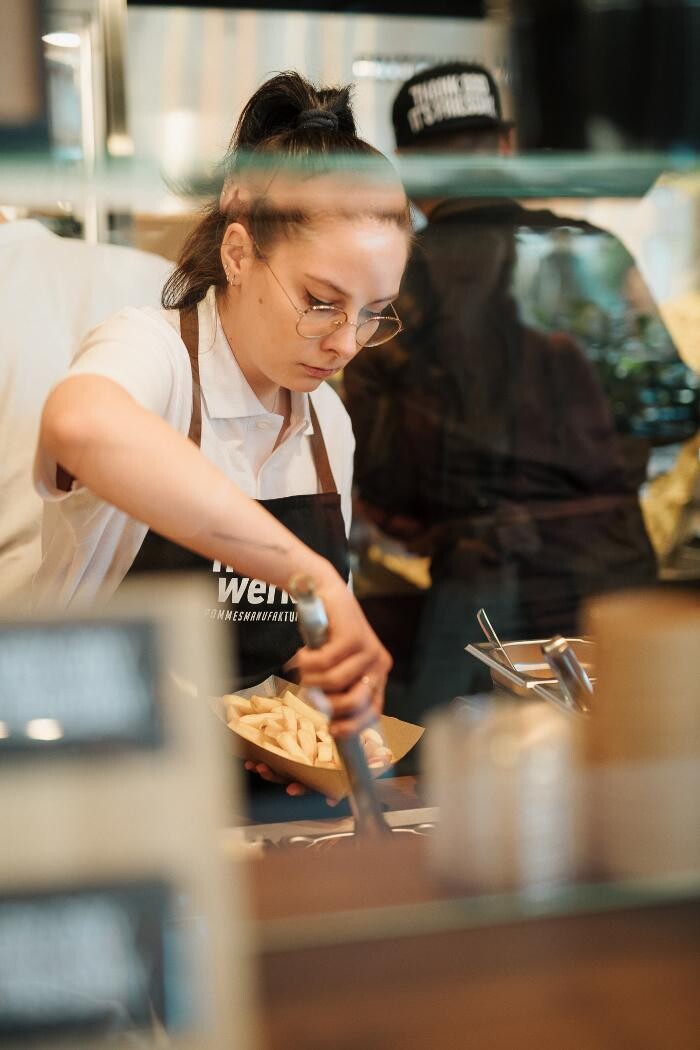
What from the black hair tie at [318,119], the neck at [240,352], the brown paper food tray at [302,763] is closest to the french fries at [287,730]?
the brown paper food tray at [302,763]

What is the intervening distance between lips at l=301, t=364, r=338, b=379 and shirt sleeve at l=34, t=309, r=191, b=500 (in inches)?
3.3

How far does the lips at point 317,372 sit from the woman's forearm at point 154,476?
0.38 feet

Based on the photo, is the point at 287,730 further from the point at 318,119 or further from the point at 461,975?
the point at 318,119

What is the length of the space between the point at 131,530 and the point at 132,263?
20 cm

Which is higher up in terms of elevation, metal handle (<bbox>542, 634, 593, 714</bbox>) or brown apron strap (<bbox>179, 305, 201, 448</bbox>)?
brown apron strap (<bbox>179, 305, 201, 448</bbox>)

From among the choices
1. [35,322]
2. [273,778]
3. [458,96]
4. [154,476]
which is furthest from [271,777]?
[458,96]

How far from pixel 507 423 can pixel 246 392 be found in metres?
0.57

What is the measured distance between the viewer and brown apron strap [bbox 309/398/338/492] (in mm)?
823

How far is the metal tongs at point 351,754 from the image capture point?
689 mm

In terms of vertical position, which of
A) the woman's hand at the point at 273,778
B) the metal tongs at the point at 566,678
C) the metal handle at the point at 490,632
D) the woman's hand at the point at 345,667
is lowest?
the woman's hand at the point at 273,778

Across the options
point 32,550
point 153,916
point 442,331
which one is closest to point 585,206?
point 442,331

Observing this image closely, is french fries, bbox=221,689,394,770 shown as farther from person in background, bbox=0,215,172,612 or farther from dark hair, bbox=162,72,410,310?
dark hair, bbox=162,72,410,310

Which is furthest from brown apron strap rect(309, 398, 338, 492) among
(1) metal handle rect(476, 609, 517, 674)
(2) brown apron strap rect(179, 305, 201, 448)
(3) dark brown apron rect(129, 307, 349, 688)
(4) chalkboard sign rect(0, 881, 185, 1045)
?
(4) chalkboard sign rect(0, 881, 185, 1045)

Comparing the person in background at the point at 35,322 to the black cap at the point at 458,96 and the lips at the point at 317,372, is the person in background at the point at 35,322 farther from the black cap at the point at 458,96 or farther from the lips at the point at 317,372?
the black cap at the point at 458,96
